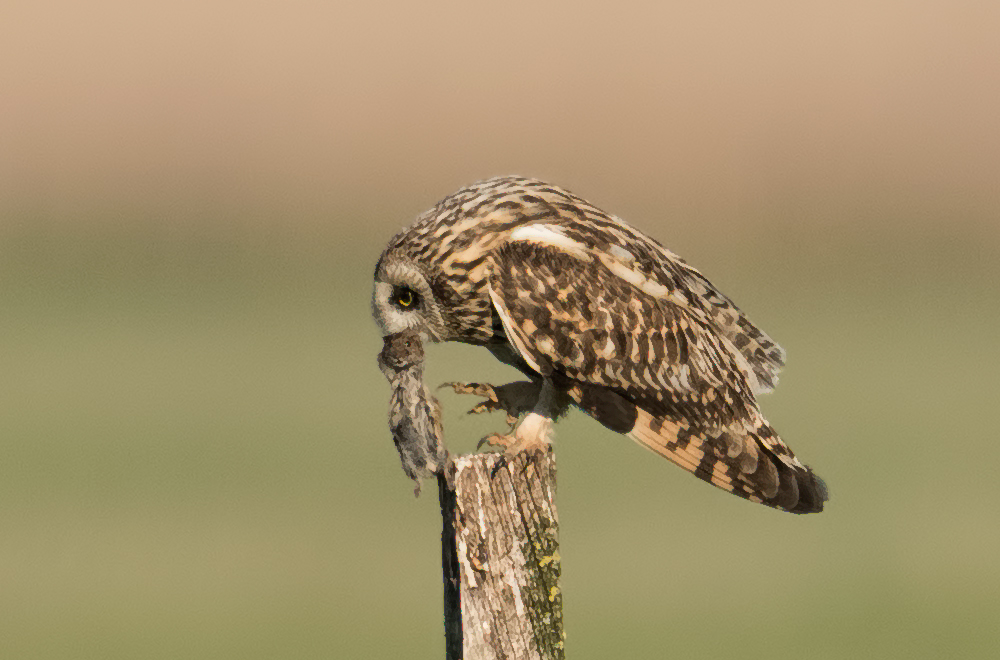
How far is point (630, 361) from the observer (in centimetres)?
806

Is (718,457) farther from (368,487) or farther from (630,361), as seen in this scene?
(368,487)

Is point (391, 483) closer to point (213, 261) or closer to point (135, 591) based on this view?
point (135, 591)

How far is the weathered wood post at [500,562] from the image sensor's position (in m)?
6.34

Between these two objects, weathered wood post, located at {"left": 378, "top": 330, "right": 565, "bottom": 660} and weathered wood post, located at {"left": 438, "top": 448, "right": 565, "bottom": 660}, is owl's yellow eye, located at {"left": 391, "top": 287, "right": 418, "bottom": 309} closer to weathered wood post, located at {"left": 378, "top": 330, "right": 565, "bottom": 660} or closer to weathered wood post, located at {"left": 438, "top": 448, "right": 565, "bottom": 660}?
weathered wood post, located at {"left": 378, "top": 330, "right": 565, "bottom": 660}

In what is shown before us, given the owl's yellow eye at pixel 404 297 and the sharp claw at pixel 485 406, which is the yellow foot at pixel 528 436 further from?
the owl's yellow eye at pixel 404 297

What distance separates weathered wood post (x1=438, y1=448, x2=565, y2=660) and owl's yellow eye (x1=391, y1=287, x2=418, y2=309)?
5.80 ft

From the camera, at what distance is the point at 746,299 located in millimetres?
31141

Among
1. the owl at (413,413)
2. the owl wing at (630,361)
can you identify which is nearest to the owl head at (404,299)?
the owl at (413,413)

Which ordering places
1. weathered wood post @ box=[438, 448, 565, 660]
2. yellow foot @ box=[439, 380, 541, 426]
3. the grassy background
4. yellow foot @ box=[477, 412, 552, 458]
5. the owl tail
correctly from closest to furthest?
weathered wood post @ box=[438, 448, 565, 660] → yellow foot @ box=[477, 412, 552, 458] → the owl tail → yellow foot @ box=[439, 380, 541, 426] → the grassy background

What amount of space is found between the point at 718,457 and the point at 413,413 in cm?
149

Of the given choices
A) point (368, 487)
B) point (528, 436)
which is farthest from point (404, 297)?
point (368, 487)

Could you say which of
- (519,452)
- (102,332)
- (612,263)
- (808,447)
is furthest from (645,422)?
(102,332)

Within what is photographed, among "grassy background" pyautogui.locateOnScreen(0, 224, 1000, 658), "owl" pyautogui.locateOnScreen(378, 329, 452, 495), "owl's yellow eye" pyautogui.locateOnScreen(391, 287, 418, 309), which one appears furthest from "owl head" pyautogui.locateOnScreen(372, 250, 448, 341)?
"grassy background" pyautogui.locateOnScreen(0, 224, 1000, 658)

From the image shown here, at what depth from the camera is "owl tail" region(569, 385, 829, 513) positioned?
7918mm
